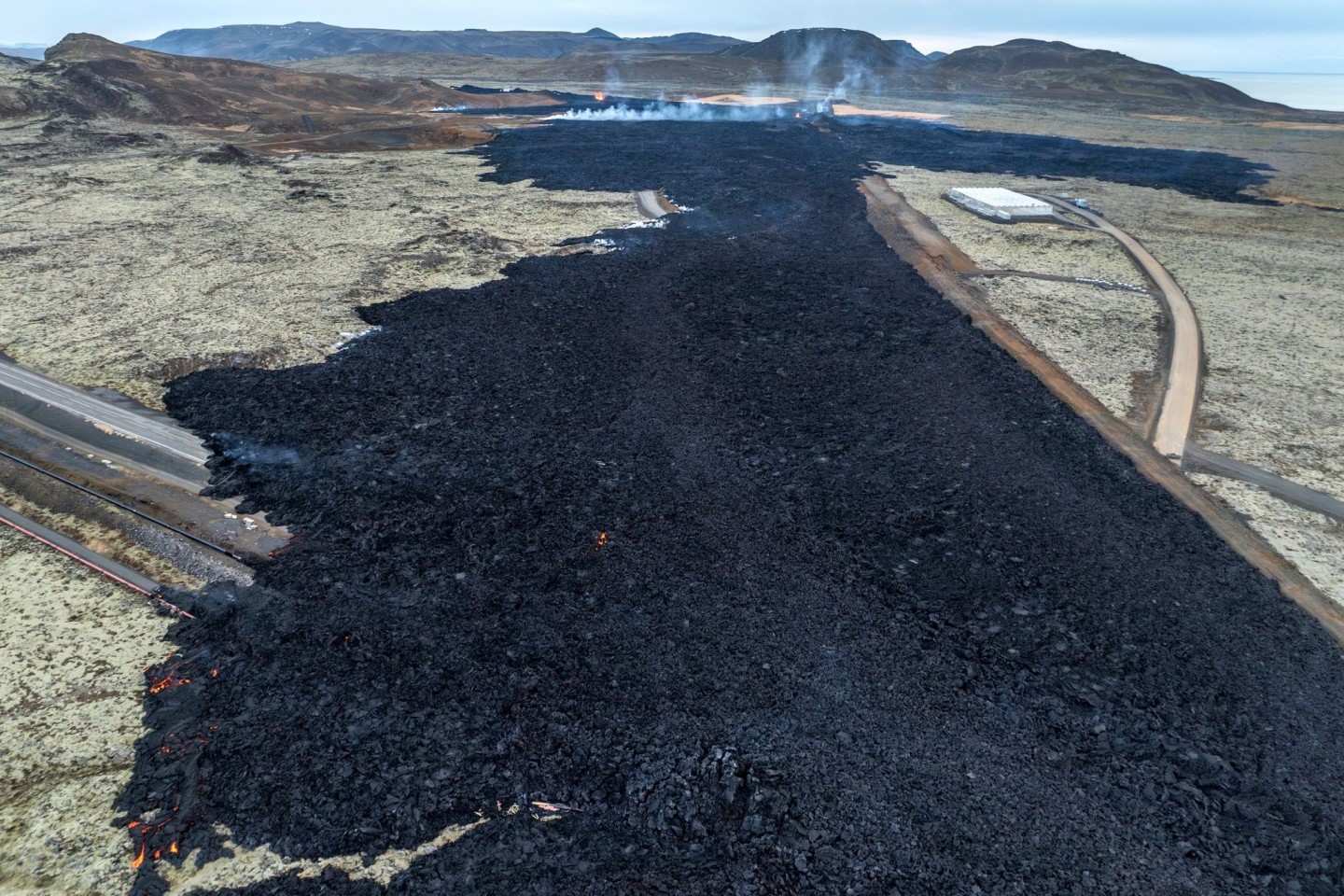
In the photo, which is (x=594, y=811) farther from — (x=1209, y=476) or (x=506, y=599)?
(x=1209, y=476)

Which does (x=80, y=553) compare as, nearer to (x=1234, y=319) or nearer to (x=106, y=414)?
(x=106, y=414)

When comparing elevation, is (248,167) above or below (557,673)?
above

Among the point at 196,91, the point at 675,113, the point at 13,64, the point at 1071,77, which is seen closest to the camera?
the point at 13,64

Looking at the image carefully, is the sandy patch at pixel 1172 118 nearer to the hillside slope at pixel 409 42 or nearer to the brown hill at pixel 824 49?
the brown hill at pixel 824 49

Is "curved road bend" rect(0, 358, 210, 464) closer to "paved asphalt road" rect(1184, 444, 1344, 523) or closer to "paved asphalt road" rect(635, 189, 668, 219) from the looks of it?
"paved asphalt road" rect(1184, 444, 1344, 523)

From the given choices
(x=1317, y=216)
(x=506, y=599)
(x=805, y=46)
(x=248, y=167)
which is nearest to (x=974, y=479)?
(x=506, y=599)

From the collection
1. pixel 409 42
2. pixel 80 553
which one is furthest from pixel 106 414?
pixel 409 42

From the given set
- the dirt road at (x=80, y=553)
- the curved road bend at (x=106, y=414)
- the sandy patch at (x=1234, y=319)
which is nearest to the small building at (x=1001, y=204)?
the sandy patch at (x=1234, y=319)
